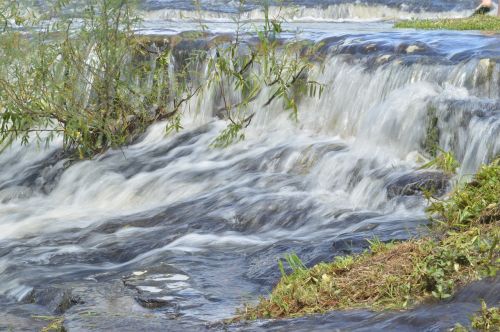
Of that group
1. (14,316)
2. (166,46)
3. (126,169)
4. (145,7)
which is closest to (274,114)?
(126,169)

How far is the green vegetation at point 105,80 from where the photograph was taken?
11289 mm

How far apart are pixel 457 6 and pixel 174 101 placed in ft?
53.8

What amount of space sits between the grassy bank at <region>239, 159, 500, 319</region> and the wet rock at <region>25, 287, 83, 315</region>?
1.36 meters

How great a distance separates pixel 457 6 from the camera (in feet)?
90.9

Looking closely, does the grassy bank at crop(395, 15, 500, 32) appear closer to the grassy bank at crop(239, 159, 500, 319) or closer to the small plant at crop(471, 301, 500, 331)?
the grassy bank at crop(239, 159, 500, 319)

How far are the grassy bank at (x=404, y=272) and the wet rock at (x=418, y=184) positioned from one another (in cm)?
192

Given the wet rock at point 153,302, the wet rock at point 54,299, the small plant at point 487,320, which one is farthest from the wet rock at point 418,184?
the small plant at point 487,320

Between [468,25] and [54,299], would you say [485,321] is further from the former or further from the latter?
[468,25]

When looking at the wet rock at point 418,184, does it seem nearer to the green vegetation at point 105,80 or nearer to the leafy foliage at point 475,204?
the leafy foliage at point 475,204

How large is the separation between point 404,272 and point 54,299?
2.52 m

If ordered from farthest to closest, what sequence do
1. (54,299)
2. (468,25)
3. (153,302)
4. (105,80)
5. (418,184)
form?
(468,25), (105,80), (418,184), (54,299), (153,302)

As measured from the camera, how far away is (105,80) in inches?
464

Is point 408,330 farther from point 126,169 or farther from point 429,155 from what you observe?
point 126,169

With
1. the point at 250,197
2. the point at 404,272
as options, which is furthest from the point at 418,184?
the point at 404,272
